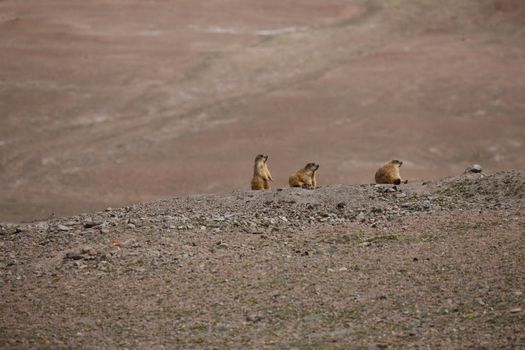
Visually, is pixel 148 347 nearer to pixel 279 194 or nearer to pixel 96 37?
pixel 279 194

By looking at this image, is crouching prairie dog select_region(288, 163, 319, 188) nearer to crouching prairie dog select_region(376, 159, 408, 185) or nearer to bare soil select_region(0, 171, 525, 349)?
crouching prairie dog select_region(376, 159, 408, 185)

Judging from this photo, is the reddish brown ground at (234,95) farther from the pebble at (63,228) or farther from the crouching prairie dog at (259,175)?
the pebble at (63,228)

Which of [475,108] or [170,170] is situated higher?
[475,108]

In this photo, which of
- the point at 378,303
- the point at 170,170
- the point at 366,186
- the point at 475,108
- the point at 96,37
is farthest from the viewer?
the point at 96,37

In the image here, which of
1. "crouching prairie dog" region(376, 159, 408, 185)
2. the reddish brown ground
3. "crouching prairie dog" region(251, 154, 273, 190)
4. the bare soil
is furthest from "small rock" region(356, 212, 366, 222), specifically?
the reddish brown ground

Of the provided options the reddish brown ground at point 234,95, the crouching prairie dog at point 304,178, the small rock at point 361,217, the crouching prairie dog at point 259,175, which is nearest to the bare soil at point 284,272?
the small rock at point 361,217

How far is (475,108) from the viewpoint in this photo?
31.4m

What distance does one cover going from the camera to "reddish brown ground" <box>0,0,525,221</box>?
26.7 m

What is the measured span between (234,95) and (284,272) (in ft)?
79.9

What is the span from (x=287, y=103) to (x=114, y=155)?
7.26 meters

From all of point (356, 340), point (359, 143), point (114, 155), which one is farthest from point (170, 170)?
point (356, 340)

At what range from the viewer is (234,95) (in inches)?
1328

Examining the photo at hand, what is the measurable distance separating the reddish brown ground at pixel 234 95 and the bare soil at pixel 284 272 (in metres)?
12.0

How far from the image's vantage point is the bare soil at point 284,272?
331 inches
